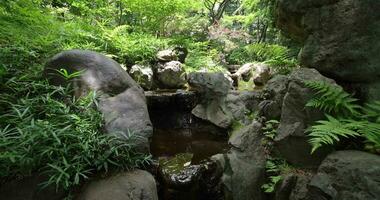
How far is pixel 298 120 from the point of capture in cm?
416

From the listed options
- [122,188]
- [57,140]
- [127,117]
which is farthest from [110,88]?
[122,188]

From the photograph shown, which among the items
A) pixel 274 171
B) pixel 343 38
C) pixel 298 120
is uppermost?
pixel 343 38

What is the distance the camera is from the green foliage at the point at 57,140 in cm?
314

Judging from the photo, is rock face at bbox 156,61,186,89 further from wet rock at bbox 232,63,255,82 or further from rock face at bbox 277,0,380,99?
rock face at bbox 277,0,380,99

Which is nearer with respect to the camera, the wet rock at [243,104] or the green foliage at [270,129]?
the green foliage at [270,129]

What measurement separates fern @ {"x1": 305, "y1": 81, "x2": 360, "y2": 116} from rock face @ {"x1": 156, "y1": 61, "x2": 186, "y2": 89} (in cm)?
545

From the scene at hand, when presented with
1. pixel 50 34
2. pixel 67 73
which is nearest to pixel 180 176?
pixel 67 73

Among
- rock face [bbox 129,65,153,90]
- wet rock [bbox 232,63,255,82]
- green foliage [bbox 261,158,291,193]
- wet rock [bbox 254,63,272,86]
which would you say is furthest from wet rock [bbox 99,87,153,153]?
wet rock [bbox 232,63,255,82]

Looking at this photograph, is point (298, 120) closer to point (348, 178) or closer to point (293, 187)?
point (293, 187)

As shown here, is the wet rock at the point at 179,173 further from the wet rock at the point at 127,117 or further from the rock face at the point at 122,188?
the rock face at the point at 122,188

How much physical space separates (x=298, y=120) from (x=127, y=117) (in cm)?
243

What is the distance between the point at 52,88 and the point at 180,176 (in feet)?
8.58

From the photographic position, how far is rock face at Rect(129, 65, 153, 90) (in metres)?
8.39

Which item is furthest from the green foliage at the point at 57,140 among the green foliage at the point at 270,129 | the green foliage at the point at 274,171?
the green foliage at the point at 270,129
